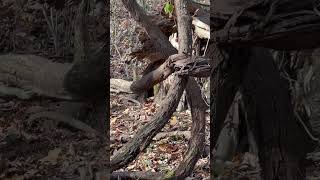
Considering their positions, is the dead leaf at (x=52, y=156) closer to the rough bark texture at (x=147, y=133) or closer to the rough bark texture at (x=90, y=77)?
the rough bark texture at (x=90, y=77)

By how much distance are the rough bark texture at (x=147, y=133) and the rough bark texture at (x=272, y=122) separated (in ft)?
5.67

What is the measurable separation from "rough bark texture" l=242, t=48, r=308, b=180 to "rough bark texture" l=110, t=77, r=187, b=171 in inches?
68.1

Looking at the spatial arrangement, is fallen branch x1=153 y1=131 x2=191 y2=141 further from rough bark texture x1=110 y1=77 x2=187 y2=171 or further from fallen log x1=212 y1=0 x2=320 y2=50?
fallen log x1=212 y1=0 x2=320 y2=50

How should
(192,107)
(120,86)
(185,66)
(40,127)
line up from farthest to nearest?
(120,86) < (192,107) < (185,66) < (40,127)

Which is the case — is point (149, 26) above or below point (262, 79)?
above

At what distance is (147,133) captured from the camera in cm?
397

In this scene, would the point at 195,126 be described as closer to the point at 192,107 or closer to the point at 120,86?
the point at 192,107

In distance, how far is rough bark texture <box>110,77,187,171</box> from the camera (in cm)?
394

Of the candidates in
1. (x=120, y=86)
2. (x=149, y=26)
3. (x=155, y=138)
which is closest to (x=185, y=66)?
(x=149, y=26)

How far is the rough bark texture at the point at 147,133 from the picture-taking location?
394cm

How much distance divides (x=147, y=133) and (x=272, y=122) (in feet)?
5.90

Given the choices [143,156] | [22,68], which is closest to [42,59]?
[22,68]

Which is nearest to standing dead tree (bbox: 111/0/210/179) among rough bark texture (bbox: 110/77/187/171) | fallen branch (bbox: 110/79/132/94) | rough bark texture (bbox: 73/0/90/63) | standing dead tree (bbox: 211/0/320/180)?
rough bark texture (bbox: 110/77/187/171)

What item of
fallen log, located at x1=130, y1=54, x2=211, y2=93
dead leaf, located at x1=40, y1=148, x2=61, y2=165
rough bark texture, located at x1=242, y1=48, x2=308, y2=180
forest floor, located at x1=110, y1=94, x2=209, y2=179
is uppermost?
fallen log, located at x1=130, y1=54, x2=211, y2=93
